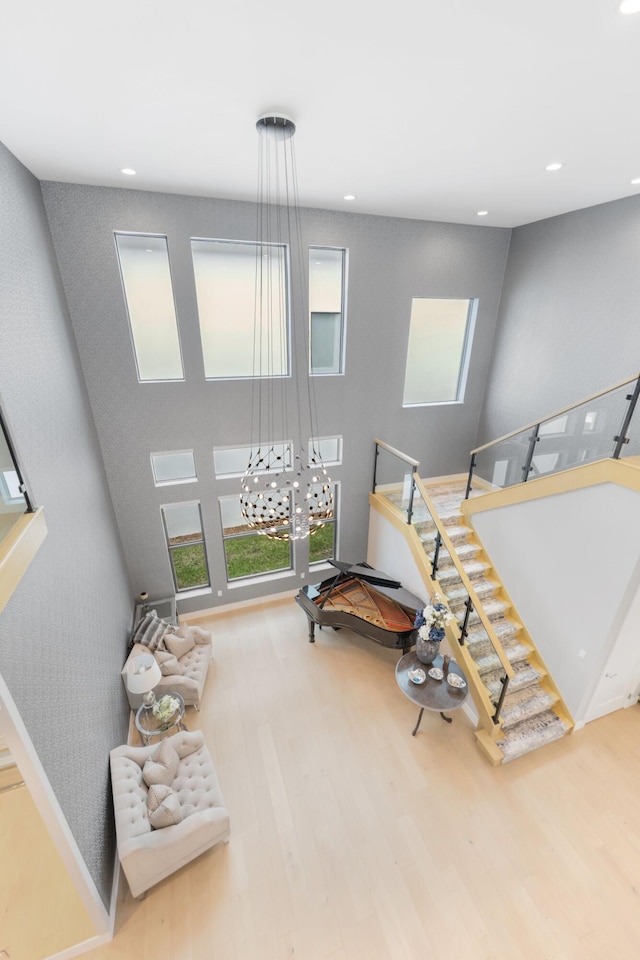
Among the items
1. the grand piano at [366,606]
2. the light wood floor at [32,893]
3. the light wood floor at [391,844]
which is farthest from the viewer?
the grand piano at [366,606]

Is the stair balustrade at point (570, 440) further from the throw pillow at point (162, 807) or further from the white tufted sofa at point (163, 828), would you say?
the throw pillow at point (162, 807)

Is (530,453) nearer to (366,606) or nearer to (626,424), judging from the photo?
(626,424)

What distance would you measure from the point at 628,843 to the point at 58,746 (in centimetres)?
566

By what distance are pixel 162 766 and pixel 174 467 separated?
3961 millimetres

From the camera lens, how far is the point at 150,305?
5461 mm

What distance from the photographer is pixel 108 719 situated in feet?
14.2

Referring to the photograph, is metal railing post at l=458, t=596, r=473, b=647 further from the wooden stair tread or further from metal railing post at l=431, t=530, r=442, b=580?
the wooden stair tread

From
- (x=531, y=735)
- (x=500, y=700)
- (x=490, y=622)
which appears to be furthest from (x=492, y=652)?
(x=531, y=735)

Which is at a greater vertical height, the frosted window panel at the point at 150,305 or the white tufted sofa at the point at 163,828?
the frosted window panel at the point at 150,305

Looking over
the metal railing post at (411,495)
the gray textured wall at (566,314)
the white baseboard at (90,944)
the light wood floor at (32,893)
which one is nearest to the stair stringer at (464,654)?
the metal railing post at (411,495)

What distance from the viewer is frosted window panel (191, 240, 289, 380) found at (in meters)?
5.58

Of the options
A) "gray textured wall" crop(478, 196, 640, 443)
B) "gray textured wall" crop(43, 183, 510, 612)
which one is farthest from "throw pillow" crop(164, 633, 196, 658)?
"gray textured wall" crop(478, 196, 640, 443)

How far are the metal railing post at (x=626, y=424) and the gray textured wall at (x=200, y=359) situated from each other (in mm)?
3429

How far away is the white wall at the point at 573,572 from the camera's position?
4.29 metres
